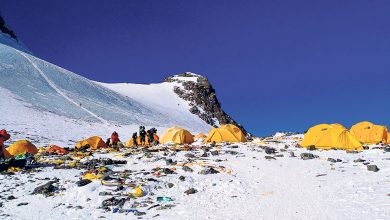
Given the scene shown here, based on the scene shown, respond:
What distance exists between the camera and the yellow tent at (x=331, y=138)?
2569 centimetres

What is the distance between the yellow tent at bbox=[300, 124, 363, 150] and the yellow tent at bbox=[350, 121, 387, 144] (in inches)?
176

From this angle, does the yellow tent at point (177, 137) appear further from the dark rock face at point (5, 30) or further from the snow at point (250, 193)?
the dark rock face at point (5, 30)

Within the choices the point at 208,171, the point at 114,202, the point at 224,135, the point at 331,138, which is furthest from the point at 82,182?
the point at 224,135

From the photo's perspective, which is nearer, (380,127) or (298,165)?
(298,165)

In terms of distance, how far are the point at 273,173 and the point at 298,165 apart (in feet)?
7.32

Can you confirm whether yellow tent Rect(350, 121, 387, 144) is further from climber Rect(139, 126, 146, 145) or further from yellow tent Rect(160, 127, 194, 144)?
climber Rect(139, 126, 146, 145)

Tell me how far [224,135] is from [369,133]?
10.9 m

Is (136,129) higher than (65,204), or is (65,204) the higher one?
(136,129)

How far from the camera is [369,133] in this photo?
3041cm

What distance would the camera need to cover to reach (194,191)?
14648 mm

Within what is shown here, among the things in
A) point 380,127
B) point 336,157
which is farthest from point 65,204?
point 380,127

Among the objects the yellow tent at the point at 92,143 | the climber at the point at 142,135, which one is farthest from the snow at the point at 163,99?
the yellow tent at the point at 92,143

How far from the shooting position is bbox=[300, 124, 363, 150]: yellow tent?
25688 millimetres

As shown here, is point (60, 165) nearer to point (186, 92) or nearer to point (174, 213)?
point (174, 213)
